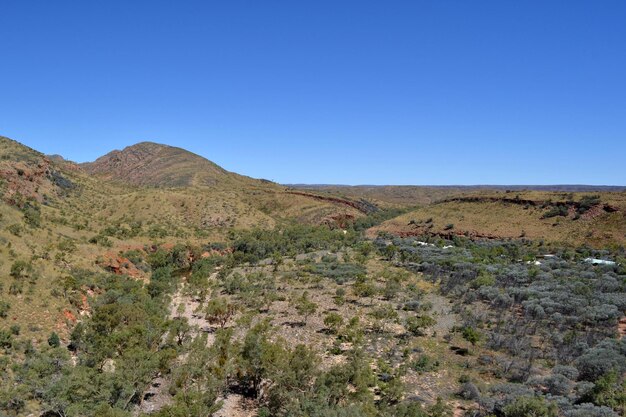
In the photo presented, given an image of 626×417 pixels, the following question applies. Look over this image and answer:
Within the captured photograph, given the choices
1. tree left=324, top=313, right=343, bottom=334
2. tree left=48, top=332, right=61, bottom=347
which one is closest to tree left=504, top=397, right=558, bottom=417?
tree left=324, top=313, right=343, bottom=334

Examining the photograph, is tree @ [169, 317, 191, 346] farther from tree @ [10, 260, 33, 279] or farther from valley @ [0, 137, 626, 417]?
tree @ [10, 260, 33, 279]

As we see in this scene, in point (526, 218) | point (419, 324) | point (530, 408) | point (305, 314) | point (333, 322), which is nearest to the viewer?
point (530, 408)

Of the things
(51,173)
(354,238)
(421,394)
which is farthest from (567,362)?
(51,173)

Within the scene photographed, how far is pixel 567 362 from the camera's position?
22.7 meters

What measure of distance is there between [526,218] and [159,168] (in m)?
126

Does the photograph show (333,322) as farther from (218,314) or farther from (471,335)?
(471,335)

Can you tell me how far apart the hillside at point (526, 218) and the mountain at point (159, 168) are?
229 ft

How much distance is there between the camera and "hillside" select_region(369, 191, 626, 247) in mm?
58150

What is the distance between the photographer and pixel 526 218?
6688cm

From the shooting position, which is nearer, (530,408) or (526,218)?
(530,408)

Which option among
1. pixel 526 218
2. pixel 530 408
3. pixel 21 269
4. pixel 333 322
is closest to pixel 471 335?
pixel 333 322

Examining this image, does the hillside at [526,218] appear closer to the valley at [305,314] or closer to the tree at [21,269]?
the valley at [305,314]

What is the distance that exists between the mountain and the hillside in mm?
69721

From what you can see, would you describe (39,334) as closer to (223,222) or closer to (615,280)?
(615,280)
